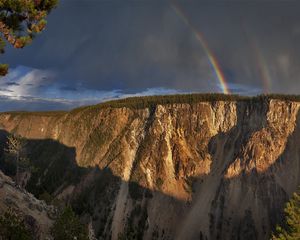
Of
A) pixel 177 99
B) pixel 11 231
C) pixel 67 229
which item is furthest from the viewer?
pixel 177 99

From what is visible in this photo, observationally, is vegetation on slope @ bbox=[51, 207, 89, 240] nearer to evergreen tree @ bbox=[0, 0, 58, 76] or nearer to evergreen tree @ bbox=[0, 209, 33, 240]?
evergreen tree @ bbox=[0, 209, 33, 240]

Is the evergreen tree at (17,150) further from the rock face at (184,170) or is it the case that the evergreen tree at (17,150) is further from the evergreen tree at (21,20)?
the evergreen tree at (21,20)

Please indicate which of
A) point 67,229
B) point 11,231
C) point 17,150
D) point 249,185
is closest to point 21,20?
point 11,231

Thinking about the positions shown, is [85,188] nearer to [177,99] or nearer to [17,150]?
[17,150]

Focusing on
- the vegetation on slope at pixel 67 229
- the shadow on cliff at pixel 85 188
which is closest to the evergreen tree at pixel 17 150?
the shadow on cliff at pixel 85 188

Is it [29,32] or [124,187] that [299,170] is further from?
[29,32]

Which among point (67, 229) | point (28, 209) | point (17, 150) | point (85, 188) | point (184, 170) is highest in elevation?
point (184, 170)
